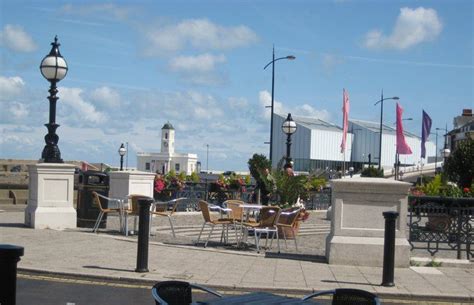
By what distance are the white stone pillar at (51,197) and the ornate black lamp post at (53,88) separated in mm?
772

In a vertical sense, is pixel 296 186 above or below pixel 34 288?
above

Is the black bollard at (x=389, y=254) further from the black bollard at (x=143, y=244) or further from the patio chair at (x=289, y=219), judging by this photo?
the patio chair at (x=289, y=219)

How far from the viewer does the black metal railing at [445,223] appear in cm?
1379

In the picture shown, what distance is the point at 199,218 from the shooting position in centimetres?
2392

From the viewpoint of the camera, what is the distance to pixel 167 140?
11894 centimetres

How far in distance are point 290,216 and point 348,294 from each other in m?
10.5

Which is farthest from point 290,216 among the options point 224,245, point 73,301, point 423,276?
point 73,301

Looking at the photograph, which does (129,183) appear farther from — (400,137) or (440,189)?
(400,137)

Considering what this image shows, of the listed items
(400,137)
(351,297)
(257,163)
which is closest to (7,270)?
(351,297)

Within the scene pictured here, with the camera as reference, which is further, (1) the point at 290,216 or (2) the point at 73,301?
(1) the point at 290,216

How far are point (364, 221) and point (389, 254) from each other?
197 cm

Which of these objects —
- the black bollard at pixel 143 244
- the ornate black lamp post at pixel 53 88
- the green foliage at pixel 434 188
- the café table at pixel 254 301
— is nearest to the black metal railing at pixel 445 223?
the green foliage at pixel 434 188

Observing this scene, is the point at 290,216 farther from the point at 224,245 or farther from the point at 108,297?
the point at 108,297

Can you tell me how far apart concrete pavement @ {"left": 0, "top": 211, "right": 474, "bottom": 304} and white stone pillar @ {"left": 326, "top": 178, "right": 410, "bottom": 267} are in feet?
0.82
